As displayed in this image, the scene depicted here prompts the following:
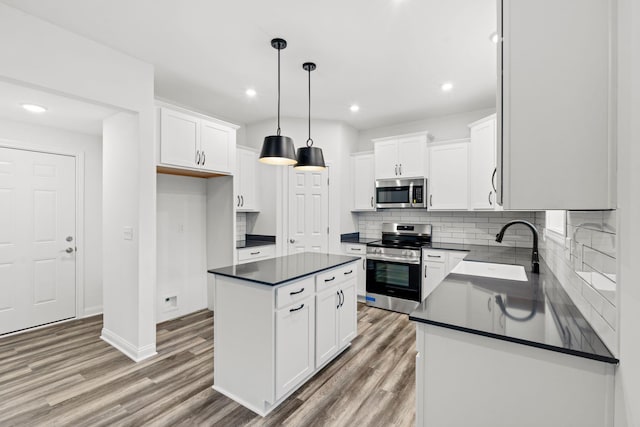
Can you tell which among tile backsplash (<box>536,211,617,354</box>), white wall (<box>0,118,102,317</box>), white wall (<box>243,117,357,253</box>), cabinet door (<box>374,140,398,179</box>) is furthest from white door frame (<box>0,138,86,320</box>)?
tile backsplash (<box>536,211,617,354</box>)

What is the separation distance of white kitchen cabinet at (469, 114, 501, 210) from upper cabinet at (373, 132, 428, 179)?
610 mm

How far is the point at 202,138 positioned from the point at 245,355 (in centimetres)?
240

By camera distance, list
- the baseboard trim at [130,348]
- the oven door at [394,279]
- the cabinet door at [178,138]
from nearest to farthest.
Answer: the baseboard trim at [130,348] < the cabinet door at [178,138] < the oven door at [394,279]

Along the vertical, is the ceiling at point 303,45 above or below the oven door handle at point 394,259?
above

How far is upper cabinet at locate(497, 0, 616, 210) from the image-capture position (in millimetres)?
970

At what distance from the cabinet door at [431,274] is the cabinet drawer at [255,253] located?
212 cm

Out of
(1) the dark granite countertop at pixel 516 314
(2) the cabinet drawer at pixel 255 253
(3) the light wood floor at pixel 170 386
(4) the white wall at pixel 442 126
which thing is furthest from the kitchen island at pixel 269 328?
(4) the white wall at pixel 442 126

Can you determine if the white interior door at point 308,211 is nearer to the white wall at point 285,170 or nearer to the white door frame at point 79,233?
the white wall at point 285,170

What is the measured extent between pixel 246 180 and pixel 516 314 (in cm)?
369

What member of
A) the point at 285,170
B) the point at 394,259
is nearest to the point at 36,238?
the point at 285,170

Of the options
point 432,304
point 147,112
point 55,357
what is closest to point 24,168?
point 147,112

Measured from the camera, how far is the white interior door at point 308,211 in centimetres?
448

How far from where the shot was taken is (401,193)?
172 inches

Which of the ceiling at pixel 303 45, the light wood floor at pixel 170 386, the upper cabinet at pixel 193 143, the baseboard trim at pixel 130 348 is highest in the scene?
the ceiling at pixel 303 45
